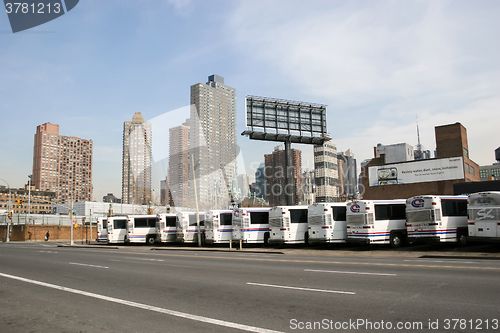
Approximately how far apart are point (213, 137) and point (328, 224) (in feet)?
537

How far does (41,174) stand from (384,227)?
204 m

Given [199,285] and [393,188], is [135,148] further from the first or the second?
[199,285]

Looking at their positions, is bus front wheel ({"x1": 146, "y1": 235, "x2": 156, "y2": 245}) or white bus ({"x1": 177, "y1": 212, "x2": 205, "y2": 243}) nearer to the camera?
white bus ({"x1": 177, "y1": 212, "x2": 205, "y2": 243})

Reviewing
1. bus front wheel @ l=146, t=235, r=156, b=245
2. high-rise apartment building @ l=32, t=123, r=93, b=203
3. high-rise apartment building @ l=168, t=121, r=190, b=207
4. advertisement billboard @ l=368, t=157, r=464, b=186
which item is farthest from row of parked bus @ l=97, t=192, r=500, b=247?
high-rise apartment building @ l=32, t=123, r=93, b=203

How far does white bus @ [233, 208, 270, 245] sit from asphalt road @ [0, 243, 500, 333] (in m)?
17.5

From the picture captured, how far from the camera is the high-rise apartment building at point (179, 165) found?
13425 cm

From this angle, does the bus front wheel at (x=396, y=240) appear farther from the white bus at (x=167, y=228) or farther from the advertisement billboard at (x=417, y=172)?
the advertisement billboard at (x=417, y=172)

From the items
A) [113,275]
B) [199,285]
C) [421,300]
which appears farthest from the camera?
[113,275]

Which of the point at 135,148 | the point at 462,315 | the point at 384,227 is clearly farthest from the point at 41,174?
the point at 462,315

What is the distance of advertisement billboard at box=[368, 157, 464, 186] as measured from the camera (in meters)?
60.9

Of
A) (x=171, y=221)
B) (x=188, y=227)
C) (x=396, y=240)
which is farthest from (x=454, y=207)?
(x=171, y=221)

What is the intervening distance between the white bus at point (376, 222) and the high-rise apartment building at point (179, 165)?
107715 mm

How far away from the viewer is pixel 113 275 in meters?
13.3

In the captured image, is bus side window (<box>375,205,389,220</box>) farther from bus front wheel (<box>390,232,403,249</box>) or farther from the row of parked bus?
bus front wheel (<box>390,232,403,249</box>)
